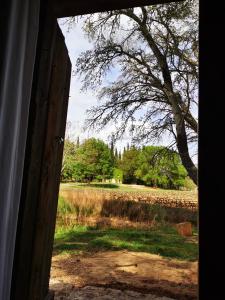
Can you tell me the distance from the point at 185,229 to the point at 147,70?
10.7ft

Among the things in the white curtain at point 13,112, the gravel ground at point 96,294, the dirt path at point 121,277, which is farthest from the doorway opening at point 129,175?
the white curtain at point 13,112

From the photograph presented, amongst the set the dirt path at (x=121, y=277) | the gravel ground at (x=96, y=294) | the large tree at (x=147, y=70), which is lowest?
the dirt path at (x=121, y=277)

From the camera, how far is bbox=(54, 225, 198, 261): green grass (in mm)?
4617

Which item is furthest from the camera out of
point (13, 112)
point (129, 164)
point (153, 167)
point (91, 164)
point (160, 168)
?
point (91, 164)

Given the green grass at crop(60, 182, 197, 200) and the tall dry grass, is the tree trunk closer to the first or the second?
the green grass at crop(60, 182, 197, 200)

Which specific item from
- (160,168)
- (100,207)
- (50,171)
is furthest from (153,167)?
(50,171)

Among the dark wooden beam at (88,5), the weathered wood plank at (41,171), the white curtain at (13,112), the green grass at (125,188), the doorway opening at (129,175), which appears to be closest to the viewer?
the white curtain at (13,112)

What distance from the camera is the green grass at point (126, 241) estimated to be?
15.1ft

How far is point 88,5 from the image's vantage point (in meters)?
1.12

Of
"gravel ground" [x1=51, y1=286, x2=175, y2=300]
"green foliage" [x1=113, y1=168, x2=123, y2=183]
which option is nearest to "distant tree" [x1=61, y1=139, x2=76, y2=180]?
"green foliage" [x1=113, y1=168, x2=123, y2=183]

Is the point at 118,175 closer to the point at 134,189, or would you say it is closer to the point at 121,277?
the point at 134,189

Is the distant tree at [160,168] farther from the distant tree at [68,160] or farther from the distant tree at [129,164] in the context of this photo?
the distant tree at [68,160]

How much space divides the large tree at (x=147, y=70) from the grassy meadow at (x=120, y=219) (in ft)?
4.28
